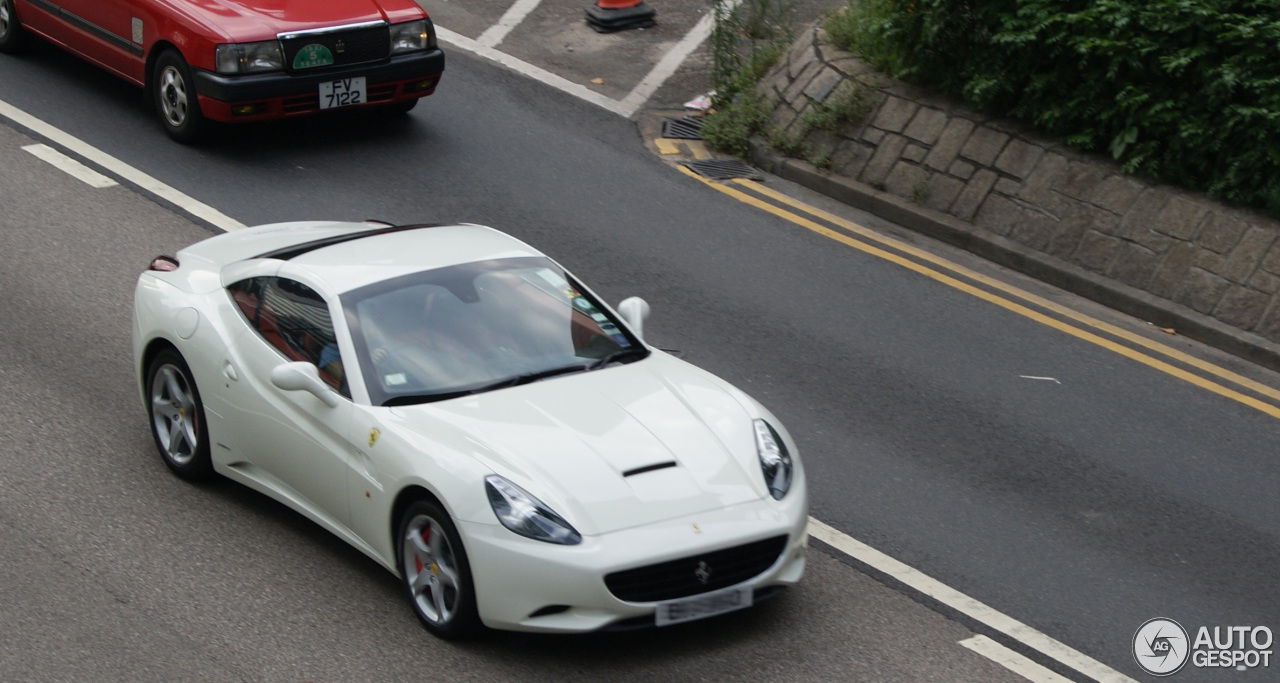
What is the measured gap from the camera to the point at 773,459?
5.83 metres

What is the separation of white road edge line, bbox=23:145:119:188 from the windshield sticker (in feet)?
5.56

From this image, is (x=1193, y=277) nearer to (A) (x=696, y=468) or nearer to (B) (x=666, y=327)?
(B) (x=666, y=327)

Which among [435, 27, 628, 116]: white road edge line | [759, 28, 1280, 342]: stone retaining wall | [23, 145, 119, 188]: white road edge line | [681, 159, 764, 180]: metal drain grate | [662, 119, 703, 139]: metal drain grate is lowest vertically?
[23, 145, 119, 188]: white road edge line

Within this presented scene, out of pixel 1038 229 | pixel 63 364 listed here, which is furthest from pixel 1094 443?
pixel 63 364

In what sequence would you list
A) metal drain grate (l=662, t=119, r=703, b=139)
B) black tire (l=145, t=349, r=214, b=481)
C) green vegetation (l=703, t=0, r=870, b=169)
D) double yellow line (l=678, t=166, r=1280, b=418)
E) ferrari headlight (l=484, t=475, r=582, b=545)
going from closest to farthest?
ferrari headlight (l=484, t=475, r=582, b=545), black tire (l=145, t=349, r=214, b=481), double yellow line (l=678, t=166, r=1280, b=418), green vegetation (l=703, t=0, r=870, b=169), metal drain grate (l=662, t=119, r=703, b=139)

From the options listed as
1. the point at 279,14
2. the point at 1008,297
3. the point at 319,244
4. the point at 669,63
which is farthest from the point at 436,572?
the point at 669,63

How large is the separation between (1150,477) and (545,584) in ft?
12.6

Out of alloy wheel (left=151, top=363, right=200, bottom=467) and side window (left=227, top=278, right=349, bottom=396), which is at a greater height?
side window (left=227, top=278, right=349, bottom=396)

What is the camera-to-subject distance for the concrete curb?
9.41 meters

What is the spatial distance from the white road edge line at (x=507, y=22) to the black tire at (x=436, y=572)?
9498 millimetres

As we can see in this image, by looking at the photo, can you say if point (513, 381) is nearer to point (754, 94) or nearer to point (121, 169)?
point (121, 169)

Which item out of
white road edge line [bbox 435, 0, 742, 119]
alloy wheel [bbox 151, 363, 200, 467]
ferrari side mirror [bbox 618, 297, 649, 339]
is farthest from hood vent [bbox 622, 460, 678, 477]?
white road edge line [bbox 435, 0, 742, 119]

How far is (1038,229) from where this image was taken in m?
10.5

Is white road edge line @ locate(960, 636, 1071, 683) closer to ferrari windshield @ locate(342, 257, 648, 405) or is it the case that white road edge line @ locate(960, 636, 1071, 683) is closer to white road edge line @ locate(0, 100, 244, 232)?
ferrari windshield @ locate(342, 257, 648, 405)
